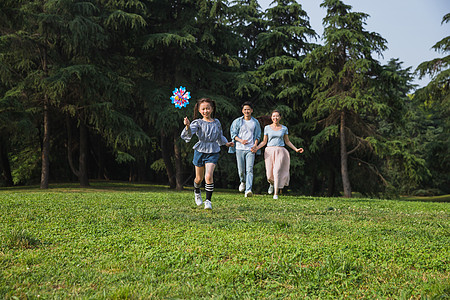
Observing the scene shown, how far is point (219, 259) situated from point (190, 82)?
17.3 meters

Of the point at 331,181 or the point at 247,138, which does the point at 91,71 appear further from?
the point at 331,181

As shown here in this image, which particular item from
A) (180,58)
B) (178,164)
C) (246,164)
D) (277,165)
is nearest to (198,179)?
(246,164)

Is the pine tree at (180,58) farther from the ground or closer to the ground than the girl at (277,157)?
farther from the ground

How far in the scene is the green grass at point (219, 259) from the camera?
284 cm

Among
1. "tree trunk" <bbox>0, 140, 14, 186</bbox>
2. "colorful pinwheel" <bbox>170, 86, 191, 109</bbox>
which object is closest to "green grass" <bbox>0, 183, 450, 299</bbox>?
"colorful pinwheel" <bbox>170, 86, 191, 109</bbox>

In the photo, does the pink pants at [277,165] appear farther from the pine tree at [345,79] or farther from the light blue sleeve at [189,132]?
the pine tree at [345,79]

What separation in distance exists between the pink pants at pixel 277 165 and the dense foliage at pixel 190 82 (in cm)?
778

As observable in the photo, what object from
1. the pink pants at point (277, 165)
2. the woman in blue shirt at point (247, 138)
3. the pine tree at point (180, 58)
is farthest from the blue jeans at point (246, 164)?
the pine tree at point (180, 58)

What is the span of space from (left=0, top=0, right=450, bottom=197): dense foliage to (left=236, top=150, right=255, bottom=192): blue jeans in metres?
7.16

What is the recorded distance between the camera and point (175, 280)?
304 cm

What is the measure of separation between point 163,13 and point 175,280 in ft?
61.1

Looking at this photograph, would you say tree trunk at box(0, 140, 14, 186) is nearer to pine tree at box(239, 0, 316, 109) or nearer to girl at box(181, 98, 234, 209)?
pine tree at box(239, 0, 316, 109)

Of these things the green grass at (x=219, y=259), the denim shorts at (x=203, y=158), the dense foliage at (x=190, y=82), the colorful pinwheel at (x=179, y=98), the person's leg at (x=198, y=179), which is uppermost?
the dense foliage at (x=190, y=82)

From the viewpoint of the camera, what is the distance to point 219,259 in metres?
3.58
